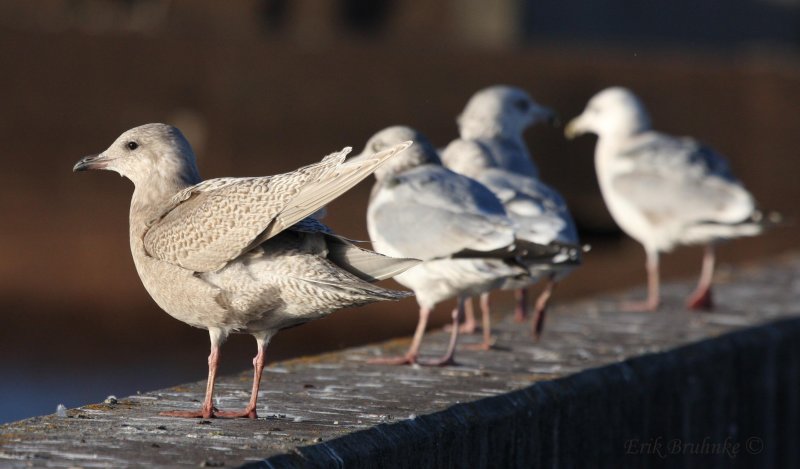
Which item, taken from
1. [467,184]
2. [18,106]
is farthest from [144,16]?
[467,184]

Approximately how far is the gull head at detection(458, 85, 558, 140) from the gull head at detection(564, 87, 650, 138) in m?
1.81

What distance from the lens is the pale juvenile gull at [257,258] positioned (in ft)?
14.9

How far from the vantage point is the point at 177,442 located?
421 centimetres

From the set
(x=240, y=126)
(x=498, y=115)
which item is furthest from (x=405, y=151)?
(x=240, y=126)

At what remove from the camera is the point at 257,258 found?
4648 mm

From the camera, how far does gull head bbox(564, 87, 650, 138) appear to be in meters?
9.92

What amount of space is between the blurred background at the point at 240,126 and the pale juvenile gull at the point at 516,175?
694cm

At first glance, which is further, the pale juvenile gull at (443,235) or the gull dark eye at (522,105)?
the gull dark eye at (522,105)

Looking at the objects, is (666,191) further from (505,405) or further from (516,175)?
(505,405)

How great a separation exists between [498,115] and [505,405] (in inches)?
128

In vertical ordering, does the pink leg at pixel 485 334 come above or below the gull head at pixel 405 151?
below

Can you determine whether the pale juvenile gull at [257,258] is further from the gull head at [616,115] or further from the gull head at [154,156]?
the gull head at [616,115]

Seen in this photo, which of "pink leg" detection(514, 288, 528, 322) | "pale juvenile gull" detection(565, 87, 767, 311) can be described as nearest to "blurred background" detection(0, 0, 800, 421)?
"pale juvenile gull" detection(565, 87, 767, 311)

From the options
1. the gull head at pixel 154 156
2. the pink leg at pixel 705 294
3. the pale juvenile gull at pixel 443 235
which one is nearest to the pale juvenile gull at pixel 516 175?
the pale juvenile gull at pixel 443 235
